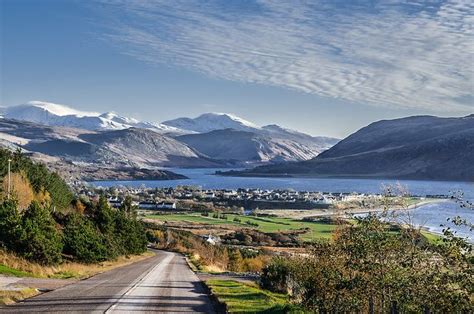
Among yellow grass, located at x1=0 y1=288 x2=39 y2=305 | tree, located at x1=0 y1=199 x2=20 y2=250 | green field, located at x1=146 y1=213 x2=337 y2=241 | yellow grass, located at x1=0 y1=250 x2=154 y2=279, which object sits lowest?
green field, located at x1=146 y1=213 x2=337 y2=241

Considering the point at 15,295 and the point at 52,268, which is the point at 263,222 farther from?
the point at 15,295

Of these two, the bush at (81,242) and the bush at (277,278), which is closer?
the bush at (277,278)

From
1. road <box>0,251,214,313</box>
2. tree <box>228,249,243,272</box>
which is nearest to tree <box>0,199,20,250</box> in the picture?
road <box>0,251,214,313</box>

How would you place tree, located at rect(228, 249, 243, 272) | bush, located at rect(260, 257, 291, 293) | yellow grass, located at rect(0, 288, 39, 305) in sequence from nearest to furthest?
yellow grass, located at rect(0, 288, 39, 305)
bush, located at rect(260, 257, 291, 293)
tree, located at rect(228, 249, 243, 272)

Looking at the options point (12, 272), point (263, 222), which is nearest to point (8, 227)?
point (12, 272)

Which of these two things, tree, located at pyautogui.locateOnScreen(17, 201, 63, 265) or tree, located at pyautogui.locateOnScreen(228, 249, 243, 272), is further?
tree, located at pyautogui.locateOnScreen(228, 249, 243, 272)

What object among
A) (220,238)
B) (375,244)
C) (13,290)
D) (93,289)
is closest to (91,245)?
(93,289)

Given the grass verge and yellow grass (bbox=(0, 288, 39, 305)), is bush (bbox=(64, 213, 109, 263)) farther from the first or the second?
yellow grass (bbox=(0, 288, 39, 305))

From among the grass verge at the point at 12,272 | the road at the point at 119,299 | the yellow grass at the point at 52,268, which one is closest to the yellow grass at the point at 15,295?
the road at the point at 119,299

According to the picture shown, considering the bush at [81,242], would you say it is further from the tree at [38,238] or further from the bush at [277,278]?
the bush at [277,278]

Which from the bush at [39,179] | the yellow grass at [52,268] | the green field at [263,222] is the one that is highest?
the bush at [39,179]
